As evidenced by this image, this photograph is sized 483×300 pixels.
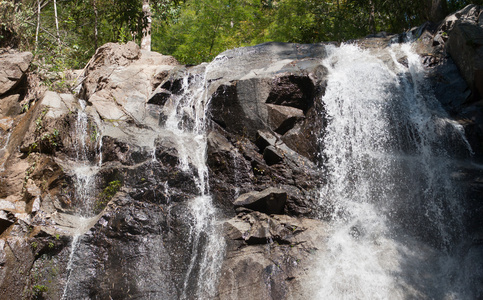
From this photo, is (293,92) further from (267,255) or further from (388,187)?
(267,255)

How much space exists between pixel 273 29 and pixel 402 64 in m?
9.08

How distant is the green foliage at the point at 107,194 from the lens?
7607 mm

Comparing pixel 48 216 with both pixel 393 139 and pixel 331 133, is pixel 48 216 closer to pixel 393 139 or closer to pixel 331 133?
pixel 331 133

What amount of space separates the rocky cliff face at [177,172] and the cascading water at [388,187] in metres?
0.34

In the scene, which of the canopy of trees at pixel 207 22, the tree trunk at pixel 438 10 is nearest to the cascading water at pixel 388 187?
the tree trunk at pixel 438 10

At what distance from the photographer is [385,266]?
6.70 m

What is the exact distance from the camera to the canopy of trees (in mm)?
13133

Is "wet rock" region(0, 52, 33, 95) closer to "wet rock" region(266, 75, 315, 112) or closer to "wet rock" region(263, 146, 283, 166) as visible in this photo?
"wet rock" region(266, 75, 315, 112)

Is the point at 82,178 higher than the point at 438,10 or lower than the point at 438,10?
lower

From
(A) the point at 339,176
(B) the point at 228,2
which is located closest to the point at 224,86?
(A) the point at 339,176

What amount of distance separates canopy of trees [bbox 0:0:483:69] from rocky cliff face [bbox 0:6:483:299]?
118 inches

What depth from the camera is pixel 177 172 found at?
8031 millimetres

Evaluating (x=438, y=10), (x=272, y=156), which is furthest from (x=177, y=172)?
(x=438, y=10)

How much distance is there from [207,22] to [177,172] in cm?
1045
